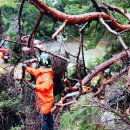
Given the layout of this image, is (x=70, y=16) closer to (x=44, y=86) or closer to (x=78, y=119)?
(x=78, y=119)

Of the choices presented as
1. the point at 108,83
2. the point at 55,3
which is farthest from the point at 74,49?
the point at 108,83

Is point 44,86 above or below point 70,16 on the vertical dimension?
below

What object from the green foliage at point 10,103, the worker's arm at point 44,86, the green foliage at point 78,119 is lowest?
the green foliage at point 10,103

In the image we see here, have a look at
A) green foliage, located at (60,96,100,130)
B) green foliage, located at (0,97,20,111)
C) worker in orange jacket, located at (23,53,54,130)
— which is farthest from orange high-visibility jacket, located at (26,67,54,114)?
green foliage, located at (0,97,20,111)

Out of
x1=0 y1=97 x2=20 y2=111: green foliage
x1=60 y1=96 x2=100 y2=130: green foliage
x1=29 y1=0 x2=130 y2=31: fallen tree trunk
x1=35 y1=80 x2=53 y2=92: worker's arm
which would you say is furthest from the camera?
x1=0 y1=97 x2=20 y2=111: green foliage

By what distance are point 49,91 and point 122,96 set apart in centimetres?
205

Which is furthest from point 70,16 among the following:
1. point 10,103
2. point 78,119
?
point 10,103

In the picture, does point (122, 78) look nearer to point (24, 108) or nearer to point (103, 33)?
point (24, 108)

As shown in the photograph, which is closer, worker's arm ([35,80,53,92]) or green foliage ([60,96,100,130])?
green foliage ([60,96,100,130])

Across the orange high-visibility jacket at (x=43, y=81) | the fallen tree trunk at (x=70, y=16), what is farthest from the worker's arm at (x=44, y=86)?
the fallen tree trunk at (x=70, y=16)

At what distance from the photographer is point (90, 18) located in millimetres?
6125

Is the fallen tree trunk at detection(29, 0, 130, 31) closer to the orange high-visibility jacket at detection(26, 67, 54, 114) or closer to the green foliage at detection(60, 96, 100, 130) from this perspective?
the green foliage at detection(60, 96, 100, 130)

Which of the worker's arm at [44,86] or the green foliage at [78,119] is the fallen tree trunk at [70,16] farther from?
the worker's arm at [44,86]

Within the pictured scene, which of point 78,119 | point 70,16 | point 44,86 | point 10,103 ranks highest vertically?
point 70,16
